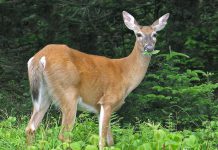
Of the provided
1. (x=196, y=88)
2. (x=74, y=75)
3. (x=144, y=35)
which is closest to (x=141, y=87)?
(x=196, y=88)

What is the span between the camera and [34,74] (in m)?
6.61

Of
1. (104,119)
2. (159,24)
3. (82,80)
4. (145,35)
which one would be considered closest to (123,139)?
(104,119)

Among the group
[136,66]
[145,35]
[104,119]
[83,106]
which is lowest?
[104,119]

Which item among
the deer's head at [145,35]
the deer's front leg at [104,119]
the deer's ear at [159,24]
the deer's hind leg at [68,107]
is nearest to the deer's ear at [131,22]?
the deer's head at [145,35]

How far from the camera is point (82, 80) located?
6906mm

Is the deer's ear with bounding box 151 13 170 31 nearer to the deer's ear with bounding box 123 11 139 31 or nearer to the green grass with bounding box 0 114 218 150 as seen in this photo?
the deer's ear with bounding box 123 11 139 31

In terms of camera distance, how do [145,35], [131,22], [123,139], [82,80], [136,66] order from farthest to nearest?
1. [131,22]
2. [136,66]
3. [145,35]
4. [82,80]
5. [123,139]

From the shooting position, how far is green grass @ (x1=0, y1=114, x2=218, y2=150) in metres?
5.02

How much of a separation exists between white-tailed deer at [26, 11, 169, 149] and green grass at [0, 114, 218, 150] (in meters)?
0.19

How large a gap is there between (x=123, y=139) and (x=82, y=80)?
0.90 m

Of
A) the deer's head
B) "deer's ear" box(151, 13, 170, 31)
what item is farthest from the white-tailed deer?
"deer's ear" box(151, 13, 170, 31)

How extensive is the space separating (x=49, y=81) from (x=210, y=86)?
2741mm

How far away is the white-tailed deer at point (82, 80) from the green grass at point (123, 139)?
193mm

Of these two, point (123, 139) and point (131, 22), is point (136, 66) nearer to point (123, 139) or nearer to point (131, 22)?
point (131, 22)
